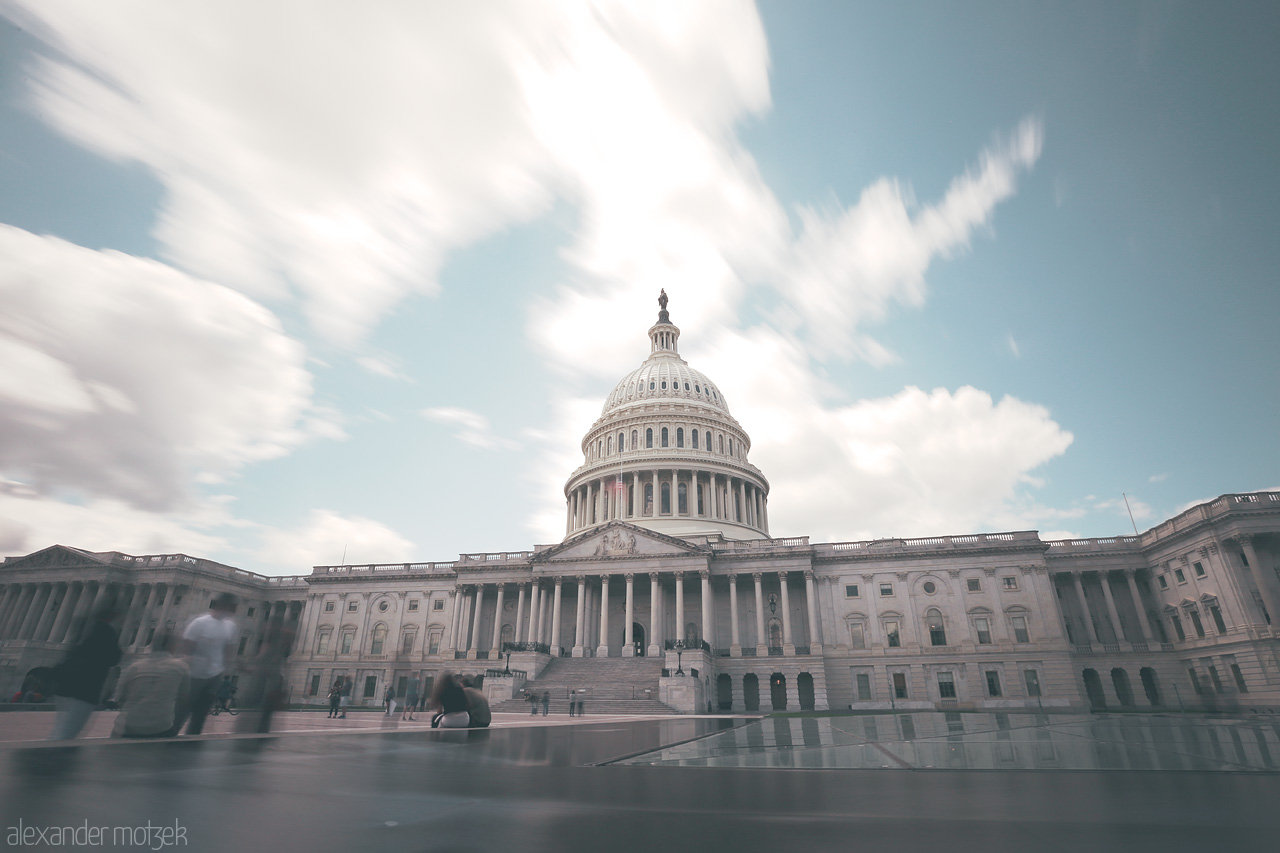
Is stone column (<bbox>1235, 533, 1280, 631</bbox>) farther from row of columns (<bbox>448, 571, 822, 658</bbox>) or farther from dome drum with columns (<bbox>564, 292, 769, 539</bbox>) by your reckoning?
dome drum with columns (<bbox>564, 292, 769, 539</bbox>)

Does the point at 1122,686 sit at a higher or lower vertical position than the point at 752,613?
lower

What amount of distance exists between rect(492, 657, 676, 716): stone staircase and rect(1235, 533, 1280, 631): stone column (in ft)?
142

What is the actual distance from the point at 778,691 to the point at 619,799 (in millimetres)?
54921

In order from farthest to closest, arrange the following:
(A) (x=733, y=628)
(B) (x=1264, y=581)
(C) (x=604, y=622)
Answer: (A) (x=733, y=628) < (C) (x=604, y=622) < (B) (x=1264, y=581)

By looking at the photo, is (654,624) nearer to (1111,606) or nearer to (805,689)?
(805,689)

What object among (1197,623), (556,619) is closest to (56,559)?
(556,619)

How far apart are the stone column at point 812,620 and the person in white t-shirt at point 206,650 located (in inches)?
2052

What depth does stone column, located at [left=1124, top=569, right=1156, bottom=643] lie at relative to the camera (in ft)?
182

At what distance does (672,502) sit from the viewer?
76.8 m

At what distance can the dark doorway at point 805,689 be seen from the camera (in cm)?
5428

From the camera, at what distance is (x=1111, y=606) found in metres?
56.8

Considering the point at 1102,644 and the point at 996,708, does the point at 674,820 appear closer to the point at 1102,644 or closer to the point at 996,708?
the point at 996,708

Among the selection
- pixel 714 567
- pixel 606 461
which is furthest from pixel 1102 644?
pixel 606 461

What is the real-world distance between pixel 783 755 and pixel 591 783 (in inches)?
201
